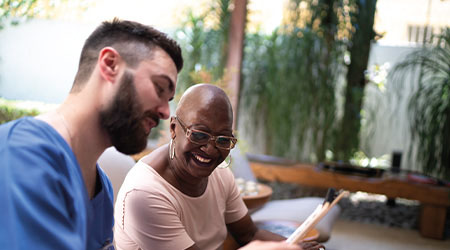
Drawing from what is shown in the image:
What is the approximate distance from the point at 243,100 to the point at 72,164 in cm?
408

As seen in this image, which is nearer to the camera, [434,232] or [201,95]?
[201,95]

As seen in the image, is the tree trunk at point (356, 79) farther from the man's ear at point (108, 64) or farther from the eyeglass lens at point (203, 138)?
the man's ear at point (108, 64)

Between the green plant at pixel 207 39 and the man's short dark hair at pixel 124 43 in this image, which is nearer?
the man's short dark hair at pixel 124 43

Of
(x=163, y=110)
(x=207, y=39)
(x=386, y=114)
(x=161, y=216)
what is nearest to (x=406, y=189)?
(x=386, y=114)

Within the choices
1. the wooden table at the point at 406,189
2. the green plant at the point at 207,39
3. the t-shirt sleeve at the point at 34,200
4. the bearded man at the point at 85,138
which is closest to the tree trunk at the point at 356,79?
the wooden table at the point at 406,189

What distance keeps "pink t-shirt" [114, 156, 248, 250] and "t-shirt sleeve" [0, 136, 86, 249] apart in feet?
1.76

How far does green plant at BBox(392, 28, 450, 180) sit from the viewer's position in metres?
4.25

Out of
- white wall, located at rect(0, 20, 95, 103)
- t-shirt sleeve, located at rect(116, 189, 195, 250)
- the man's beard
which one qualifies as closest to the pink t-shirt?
t-shirt sleeve, located at rect(116, 189, 195, 250)

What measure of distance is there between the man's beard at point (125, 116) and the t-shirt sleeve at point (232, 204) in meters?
0.76

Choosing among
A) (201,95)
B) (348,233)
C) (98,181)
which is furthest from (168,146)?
(348,233)

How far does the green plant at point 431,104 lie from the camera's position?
4250 mm

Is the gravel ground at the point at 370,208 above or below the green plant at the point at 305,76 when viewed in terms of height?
below

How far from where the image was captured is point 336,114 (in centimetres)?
467

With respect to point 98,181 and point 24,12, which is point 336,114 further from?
point 98,181
